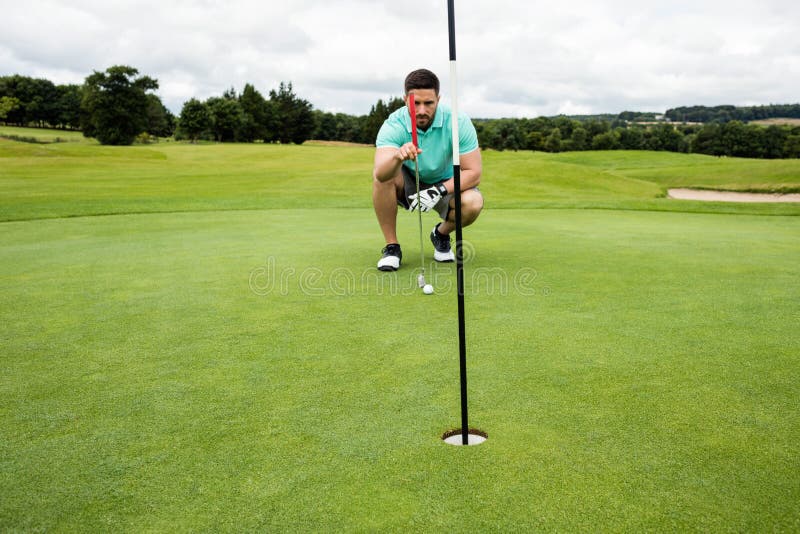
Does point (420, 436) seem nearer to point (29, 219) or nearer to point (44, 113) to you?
point (29, 219)

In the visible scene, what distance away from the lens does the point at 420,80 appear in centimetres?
455

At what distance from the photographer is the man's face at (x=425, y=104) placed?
181 inches

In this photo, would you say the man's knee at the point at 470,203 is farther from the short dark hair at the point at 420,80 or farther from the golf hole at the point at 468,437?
the golf hole at the point at 468,437

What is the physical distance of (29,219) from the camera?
977 cm

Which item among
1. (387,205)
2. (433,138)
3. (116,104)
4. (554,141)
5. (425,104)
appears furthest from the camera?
(554,141)

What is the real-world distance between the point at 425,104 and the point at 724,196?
2162 centimetres

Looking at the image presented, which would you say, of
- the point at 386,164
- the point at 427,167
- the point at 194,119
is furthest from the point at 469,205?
the point at 194,119

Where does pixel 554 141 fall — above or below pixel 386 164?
above

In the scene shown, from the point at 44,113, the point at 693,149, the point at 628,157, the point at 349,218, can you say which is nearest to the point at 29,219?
the point at 349,218

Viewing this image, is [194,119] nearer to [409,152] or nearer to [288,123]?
[288,123]

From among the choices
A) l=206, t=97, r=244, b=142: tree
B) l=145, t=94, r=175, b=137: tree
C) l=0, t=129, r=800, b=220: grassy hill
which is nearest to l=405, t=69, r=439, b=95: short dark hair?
l=0, t=129, r=800, b=220: grassy hill

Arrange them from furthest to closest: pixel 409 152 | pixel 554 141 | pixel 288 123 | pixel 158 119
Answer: pixel 288 123
pixel 158 119
pixel 554 141
pixel 409 152

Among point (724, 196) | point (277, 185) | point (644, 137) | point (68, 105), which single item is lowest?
point (724, 196)

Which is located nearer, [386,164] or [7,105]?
[386,164]
